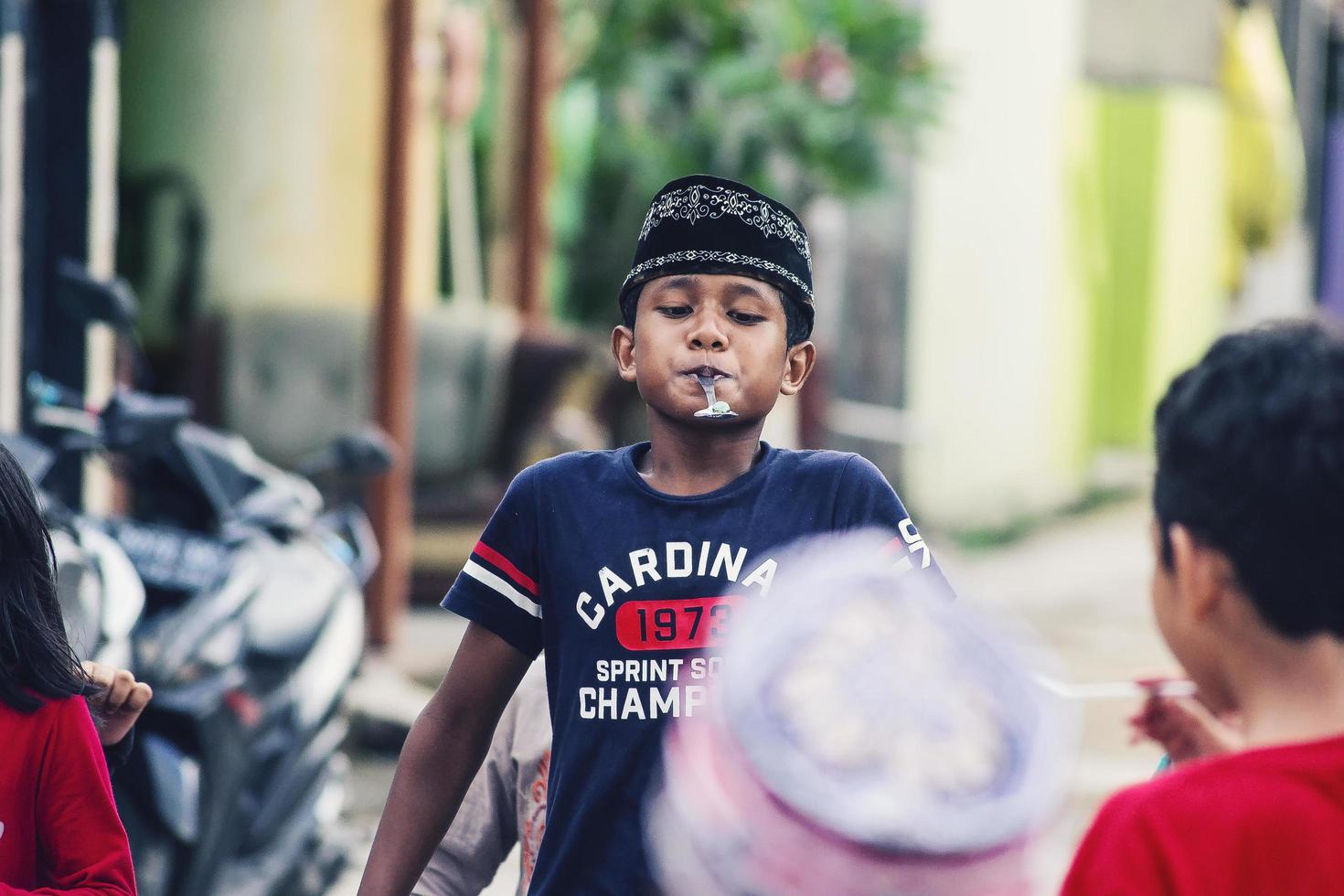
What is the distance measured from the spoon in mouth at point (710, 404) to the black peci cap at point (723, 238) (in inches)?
4.4

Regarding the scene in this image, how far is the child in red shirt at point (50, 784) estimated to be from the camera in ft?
6.40

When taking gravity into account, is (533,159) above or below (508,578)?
above

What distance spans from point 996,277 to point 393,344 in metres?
7.94

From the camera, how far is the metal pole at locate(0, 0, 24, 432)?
5.04 metres

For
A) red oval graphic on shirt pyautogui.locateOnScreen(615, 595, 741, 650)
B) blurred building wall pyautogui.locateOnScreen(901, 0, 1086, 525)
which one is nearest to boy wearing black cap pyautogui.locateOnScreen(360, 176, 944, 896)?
red oval graphic on shirt pyautogui.locateOnScreen(615, 595, 741, 650)

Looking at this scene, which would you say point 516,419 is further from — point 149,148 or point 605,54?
point 605,54

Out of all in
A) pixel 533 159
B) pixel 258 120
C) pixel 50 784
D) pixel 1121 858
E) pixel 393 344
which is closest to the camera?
pixel 1121 858

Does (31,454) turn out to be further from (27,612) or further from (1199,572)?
(1199,572)

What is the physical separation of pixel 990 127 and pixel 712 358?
41.7ft

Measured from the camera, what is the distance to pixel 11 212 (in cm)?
516

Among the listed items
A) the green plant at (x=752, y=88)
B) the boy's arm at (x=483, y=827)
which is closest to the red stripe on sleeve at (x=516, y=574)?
the boy's arm at (x=483, y=827)

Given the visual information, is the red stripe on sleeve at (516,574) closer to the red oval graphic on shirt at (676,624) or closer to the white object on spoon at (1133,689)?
the red oval graphic on shirt at (676,624)

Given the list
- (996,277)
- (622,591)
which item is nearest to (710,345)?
(622,591)

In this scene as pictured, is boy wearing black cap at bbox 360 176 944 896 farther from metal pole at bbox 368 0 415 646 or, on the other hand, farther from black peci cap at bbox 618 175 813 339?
metal pole at bbox 368 0 415 646
